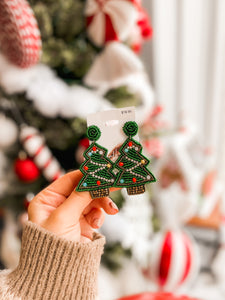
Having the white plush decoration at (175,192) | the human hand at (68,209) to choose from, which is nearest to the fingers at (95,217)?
the human hand at (68,209)

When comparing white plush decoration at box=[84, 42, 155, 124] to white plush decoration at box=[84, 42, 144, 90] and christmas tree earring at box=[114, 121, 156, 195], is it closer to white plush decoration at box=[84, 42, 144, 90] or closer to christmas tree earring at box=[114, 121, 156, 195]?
white plush decoration at box=[84, 42, 144, 90]

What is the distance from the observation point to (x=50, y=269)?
31 centimetres

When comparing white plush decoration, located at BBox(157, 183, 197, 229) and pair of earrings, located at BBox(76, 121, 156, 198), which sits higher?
pair of earrings, located at BBox(76, 121, 156, 198)

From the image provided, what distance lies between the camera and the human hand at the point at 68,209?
1.00 feet

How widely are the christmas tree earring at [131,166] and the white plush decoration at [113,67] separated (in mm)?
389

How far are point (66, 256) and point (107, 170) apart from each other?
95 millimetres

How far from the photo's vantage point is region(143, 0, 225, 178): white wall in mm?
1355

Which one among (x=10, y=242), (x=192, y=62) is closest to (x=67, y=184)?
(x=10, y=242)

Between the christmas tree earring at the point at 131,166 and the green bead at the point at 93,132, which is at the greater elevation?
the green bead at the point at 93,132

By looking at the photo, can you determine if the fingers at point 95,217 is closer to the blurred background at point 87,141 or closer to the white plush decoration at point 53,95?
the blurred background at point 87,141

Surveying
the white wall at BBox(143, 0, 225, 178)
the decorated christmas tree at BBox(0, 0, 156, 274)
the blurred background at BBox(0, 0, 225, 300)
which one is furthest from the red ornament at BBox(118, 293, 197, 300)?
the white wall at BBox(143, 0, 225, 178)

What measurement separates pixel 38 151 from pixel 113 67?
255 mm

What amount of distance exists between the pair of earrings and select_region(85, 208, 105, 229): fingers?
5cm

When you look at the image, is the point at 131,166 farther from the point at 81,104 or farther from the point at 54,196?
the point at 81,104
